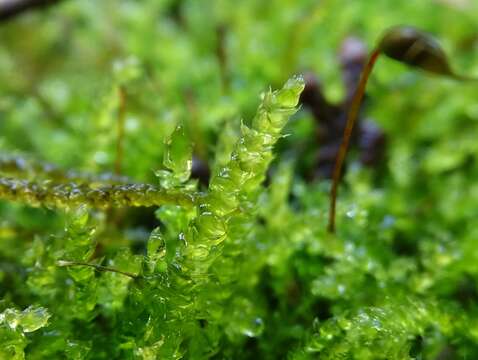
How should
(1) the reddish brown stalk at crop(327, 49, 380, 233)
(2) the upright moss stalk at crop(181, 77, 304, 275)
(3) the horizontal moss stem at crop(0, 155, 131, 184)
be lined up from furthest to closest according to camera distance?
(3) the horizontal moss stem at crop(0, 155, 131, 184) → (1) the reddish brown stalk at crop(327, 49, 380, 233) → (2) the upright moss stalk at crop(181, 77, 304, 275)

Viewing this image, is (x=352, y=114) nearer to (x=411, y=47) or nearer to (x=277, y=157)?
(x=411, y=47)

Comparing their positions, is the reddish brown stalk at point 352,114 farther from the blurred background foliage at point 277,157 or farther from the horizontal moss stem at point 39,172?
the horizontal moss stem at point 39,172

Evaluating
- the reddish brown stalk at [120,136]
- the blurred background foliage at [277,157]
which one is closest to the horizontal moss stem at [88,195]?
the blurred background foliage at [277,157]

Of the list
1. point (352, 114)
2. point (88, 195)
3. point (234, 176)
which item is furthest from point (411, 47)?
point (88, 195)

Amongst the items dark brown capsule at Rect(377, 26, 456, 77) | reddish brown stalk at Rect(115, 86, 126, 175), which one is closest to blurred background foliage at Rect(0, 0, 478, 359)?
reddish brown stalk at Rect(115, 86, 126, 175)

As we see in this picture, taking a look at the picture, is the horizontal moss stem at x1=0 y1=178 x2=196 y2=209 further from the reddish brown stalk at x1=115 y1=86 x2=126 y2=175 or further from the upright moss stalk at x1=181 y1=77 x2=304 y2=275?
the reddish brown stalk at x1=115 y1=86 x2=126 y2=175

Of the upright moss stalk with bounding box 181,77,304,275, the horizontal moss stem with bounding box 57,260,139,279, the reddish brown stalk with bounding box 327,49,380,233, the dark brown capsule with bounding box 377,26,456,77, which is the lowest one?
the horizontal moss stem with bounding box 57,260,139,279
